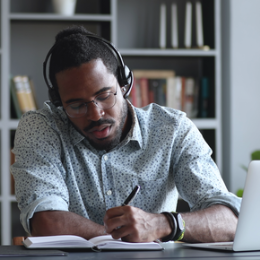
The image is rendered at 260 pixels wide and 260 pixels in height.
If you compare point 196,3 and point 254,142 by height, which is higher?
point 196,3

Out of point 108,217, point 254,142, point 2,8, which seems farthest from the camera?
point 254,142

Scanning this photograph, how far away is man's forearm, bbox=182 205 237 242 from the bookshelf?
4.57 feet

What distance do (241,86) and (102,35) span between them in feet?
3.17

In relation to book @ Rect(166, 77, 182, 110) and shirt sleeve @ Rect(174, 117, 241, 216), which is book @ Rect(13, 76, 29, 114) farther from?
shirt sleeve @ Rect(174, 117, 241, 216)

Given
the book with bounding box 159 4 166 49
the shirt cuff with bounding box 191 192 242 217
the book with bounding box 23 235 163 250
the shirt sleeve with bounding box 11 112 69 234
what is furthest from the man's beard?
the book with bounding box 159 4 166 49

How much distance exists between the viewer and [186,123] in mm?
1552

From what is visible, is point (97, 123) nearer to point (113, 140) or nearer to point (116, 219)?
point (113, 140)

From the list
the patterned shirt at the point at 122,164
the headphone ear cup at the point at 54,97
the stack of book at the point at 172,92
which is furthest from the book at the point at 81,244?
the stack of book at the point at 172,92

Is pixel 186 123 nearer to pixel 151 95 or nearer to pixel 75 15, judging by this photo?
pixel 151 95

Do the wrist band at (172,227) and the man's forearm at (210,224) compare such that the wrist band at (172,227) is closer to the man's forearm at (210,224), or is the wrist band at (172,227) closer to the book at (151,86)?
the man's forearm at (210,224)

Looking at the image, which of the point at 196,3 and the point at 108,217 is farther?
the point at 196,3

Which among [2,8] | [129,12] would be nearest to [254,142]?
[129,12]

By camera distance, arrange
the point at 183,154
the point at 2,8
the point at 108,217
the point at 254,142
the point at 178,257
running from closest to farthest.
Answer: the point at 178,257 < the point at 108,217 < the point at 183,154 < the point at 2,8 < the point at 254,142

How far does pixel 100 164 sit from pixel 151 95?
1.26 m
